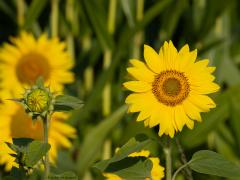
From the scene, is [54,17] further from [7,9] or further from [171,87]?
[171,87]

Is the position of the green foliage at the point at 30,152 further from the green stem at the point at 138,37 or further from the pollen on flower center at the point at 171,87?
the green stem at the point at 138,37

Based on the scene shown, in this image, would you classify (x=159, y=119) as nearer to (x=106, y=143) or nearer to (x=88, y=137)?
(x=88, y=137)

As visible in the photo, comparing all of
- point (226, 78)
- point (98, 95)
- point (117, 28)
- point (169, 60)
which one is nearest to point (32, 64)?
point (98, 95)

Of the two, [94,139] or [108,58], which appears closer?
[94,139]

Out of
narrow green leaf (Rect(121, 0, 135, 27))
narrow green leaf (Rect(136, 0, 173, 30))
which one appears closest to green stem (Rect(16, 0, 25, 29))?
narrow green leaf (Rect(121, 0, 135, 27))

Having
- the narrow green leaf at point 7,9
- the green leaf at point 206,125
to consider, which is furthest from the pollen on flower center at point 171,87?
the narrow green leaf at point 7,9

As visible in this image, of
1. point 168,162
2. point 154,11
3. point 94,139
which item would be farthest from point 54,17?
point 168,162
